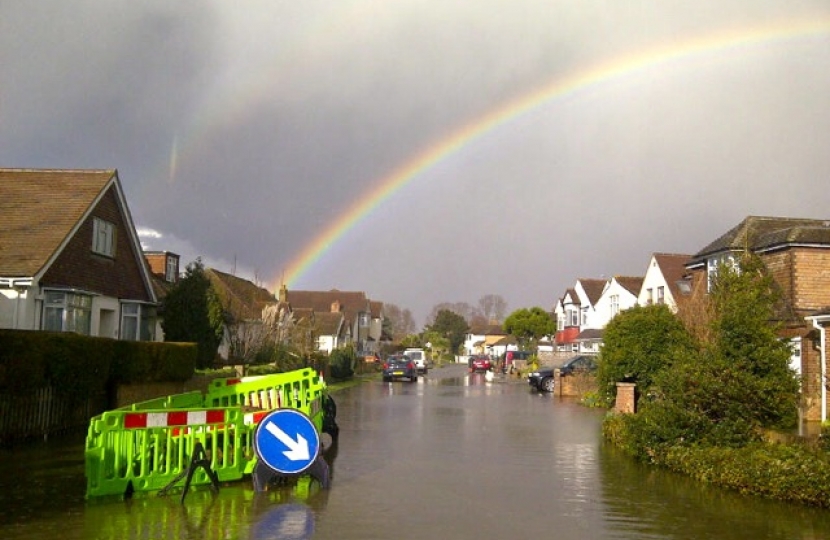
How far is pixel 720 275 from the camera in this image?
70.9 feet

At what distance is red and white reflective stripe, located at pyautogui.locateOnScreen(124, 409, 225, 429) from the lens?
10.8 m

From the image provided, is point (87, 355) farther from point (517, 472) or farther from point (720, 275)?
point (720, 275)

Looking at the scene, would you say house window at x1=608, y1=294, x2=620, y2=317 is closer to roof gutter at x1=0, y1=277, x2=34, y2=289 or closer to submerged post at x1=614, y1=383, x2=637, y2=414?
submerged post at x1=614, y1=383, x2=637, y2=414

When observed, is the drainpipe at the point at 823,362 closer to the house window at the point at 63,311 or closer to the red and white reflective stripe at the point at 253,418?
the red and white reflective stripe at the point at 253,418

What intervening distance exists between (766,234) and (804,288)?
3756 mm

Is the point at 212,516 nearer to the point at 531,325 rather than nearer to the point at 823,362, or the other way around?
the point at 823,362

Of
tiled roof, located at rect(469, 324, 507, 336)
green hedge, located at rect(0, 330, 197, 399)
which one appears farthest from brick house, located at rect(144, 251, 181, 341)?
tiled roof, located at rect(469, 324, 507, 336)

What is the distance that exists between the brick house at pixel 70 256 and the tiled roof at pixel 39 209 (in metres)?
0.03


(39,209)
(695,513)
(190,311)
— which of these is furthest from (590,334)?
(695,513)

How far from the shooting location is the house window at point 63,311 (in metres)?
23.4

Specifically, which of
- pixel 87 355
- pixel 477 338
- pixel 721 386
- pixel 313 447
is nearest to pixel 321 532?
pixel 313 447

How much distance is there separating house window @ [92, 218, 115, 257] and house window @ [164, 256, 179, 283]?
1332 centimetres

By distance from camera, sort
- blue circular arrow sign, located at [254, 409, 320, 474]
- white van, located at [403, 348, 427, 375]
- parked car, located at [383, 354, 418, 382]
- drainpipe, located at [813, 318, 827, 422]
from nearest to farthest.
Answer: blue circular arrow sign, located at [254, 409, 320, 474], drainpipe, located at [813, 318, 827, 422], parked car, located at [383, 354, 418, 382], white van, located at [403, 348, 427, 375]

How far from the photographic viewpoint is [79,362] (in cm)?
1816
